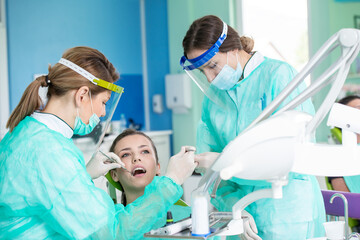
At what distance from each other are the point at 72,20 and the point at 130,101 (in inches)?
43.0

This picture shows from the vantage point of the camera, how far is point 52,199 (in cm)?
129

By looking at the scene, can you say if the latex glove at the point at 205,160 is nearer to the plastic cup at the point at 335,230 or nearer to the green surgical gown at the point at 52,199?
the green surgical gown at the point at 52,199

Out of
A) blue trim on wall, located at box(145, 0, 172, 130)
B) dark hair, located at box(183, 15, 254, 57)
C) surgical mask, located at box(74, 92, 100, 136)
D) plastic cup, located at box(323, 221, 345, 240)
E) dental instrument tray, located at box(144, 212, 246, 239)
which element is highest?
blue trim on wall, located at box(145, 0, 172, 130)

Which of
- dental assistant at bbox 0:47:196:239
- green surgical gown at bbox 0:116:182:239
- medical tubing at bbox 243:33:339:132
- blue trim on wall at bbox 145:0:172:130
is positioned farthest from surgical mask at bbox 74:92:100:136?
blue trim on wall at bbox 145:0:172:130

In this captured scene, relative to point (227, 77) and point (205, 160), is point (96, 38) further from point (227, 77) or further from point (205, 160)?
point (205, 160)

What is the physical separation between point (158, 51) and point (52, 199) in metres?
4.00

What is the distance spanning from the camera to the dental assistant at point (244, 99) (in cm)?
171

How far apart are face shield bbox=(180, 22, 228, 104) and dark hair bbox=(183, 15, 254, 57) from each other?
2cm

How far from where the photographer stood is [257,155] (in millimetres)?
884

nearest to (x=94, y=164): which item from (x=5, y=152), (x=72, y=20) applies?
(x=5, y=152)

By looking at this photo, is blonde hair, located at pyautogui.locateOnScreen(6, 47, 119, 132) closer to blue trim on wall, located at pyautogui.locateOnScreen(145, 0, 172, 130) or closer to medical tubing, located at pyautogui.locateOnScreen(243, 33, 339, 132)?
medical tubing, located at pyautogui.locateOnScreen(243, 33, 339, 132)

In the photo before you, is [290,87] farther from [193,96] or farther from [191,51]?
[193,96]

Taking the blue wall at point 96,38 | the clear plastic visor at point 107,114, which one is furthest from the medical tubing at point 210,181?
the blue wall at point 96,38

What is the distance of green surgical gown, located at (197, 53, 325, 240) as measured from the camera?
5.58ft
